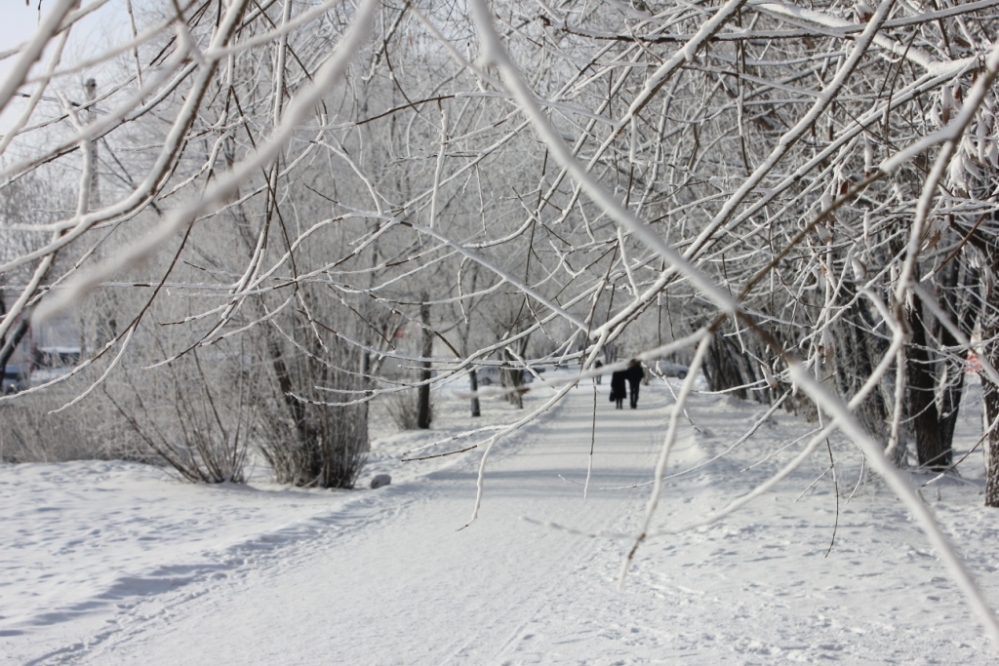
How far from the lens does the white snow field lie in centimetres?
455

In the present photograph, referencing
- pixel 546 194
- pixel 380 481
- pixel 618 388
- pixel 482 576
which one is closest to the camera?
pixel 546 194

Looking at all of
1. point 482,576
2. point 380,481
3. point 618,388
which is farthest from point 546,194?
point 618,388

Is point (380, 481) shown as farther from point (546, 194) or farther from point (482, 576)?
point (546, 194)

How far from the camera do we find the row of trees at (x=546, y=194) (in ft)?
4.12

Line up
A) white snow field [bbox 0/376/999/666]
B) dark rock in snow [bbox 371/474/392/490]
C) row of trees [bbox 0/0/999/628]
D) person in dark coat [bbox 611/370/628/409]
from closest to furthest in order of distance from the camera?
row of trees [bbox 0/0/999/628] < white snow field [bbox 0/376/999/666] < dark rock in snow [bbox 371/474/392/490] < person in dark coat [bbox 611/370/628/409]

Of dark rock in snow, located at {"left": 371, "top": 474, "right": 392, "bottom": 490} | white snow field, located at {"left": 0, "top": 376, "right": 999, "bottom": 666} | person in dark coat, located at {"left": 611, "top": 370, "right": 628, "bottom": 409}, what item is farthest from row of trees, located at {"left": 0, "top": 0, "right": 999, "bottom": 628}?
person in dark coat, located at {"left": 611, "top": 370, "right": 628, "bottom": 409}

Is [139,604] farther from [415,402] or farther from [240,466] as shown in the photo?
[415,402]

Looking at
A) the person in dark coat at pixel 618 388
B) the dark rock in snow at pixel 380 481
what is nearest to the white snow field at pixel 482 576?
the dark rock in snow at pixel 380 481

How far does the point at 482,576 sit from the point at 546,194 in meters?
2.76

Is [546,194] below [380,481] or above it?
above

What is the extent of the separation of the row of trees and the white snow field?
80cm

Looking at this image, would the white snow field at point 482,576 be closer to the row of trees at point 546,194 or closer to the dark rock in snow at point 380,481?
the dark rock in snow at point 380,481

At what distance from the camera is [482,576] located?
611cm

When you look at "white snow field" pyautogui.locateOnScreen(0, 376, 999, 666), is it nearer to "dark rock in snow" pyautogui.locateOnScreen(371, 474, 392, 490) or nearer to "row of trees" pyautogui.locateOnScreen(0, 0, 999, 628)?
"dark rock in snow" pyautogui.locateOnScreen(371, 474, 392, 490)
